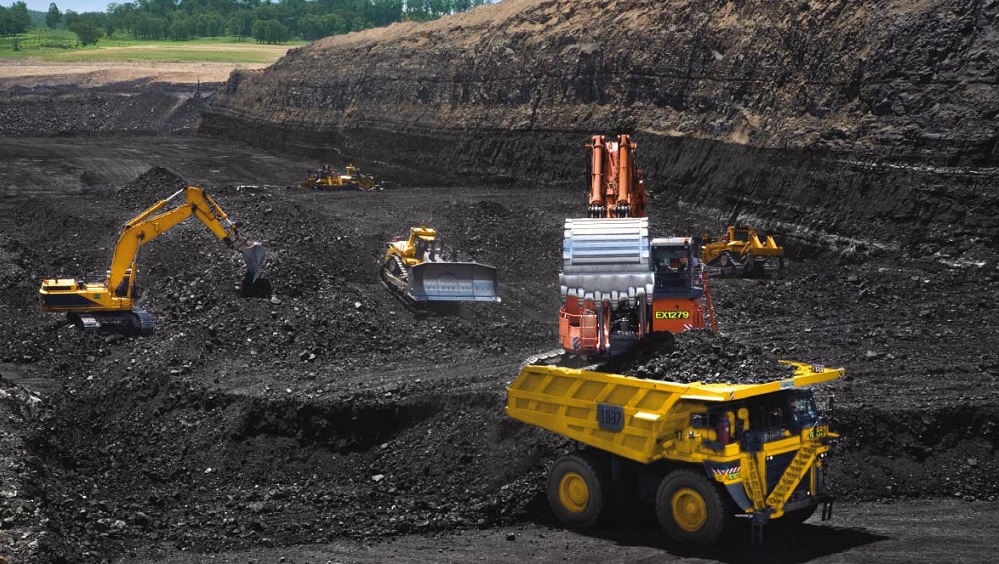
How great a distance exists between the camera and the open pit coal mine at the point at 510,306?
1485 cm

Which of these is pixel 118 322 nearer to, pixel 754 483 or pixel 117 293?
pixel 117 293

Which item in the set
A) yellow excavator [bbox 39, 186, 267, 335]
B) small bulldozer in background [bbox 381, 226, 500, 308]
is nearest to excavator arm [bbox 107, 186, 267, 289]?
yellow excavator [bbox 39, 186, 267, 335]

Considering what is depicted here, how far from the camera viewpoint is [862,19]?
114 ft

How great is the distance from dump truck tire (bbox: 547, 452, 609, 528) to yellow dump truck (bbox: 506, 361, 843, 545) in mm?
12

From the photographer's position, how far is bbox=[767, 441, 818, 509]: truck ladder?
1312cm

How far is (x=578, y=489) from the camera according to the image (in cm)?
1430

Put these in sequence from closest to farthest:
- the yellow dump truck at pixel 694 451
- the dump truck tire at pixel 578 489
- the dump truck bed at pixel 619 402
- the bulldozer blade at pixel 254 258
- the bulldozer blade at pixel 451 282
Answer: the yellow dump truck at pixel 694 451, the dump truck bed at pixel 619 402, the dump truck tire at pixel 578 489, the bulldozer blade at pixel 254 258, the bulldozer blade at pixel 451 282

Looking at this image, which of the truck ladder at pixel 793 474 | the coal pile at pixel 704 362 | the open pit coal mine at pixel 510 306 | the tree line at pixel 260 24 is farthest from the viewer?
the tree line at pixel 260 24

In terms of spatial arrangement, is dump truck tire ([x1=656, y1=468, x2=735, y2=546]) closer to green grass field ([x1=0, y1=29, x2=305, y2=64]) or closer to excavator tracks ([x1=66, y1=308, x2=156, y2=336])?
excavator tracks ([x1=66, y1=308, x2=156, y2=336])

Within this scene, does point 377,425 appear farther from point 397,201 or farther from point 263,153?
point 263,153

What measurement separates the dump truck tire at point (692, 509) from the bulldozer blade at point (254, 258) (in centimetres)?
1538

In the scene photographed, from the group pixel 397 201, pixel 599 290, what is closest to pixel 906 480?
pixel 599 290

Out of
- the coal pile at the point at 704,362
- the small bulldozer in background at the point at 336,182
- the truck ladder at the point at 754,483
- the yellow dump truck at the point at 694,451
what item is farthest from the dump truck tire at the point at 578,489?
the small bulldozer in background at the point at 336,182

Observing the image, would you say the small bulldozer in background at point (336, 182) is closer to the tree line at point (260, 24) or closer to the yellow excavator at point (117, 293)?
the yellow excavator at point (117, 293)
